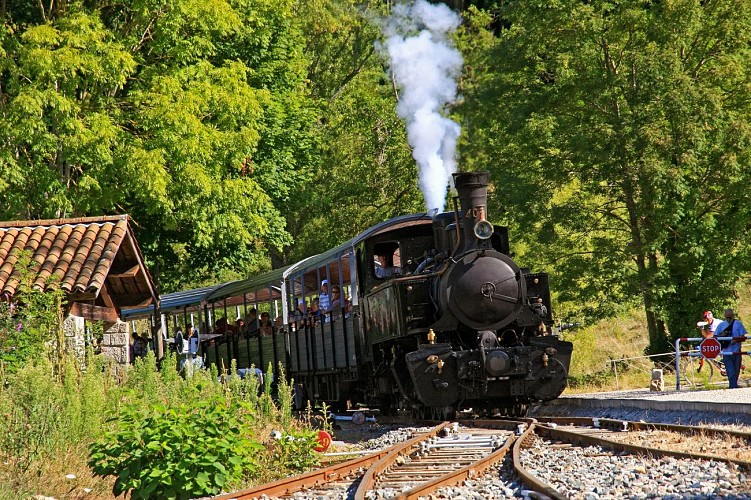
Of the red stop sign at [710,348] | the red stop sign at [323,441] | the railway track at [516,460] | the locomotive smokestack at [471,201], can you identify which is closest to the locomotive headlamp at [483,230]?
the locomotive smokestack at [471,201]

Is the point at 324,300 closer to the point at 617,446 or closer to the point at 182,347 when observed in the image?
the point at 182,347

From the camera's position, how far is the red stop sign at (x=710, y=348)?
708 inches

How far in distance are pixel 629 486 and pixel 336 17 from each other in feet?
118

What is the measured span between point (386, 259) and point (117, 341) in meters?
4.92

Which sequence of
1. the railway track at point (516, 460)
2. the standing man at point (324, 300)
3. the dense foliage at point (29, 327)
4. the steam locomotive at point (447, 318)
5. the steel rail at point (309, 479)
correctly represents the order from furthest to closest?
the standing man at point (324, 300) → the steam locomotive at point (447, 318) → the dense foliage at point (29, 327) → the steel rail at point (309, 479) → the railway track at point (516, 460)

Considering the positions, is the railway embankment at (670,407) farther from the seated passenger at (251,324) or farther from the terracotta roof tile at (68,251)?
the seated passenger at (251,324)

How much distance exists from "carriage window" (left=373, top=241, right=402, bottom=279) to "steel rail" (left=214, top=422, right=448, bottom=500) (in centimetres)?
605

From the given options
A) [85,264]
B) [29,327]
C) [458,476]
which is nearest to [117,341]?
[85,264]

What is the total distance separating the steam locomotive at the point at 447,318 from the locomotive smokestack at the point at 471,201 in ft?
0.05

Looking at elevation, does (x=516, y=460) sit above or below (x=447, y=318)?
below

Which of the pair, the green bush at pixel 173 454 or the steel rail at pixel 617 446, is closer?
the green bush at pixel 173 454

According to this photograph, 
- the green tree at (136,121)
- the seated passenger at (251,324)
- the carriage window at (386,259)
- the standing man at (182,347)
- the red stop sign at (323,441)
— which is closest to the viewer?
the red stop sign at (323,441)

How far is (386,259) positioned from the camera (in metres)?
17.3

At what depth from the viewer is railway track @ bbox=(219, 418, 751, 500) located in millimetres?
8523
